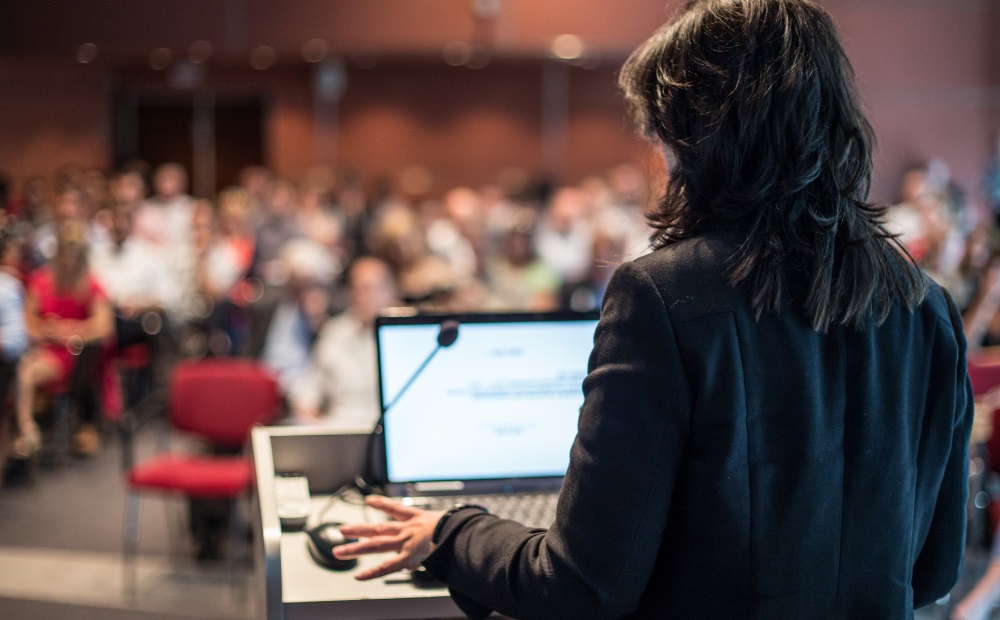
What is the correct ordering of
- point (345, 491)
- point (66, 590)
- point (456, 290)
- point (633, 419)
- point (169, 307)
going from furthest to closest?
point (169, 307)
point (456, 290)
point (66, 590)
point (345, 491)
point (633, 419)

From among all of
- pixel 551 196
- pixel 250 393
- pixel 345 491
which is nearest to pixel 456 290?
pixel 250 393

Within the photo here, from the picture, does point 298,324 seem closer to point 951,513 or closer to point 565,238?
point 565,238

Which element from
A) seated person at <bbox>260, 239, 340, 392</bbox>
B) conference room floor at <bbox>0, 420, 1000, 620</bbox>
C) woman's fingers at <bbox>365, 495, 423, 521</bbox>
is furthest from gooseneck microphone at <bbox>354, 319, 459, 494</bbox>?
seated person at <bbox>260, 239, 340, 392</bbox>

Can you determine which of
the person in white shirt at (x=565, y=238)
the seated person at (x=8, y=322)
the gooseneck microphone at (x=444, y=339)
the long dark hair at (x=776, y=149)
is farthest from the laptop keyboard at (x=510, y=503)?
the person in white shirt at (x=565, y=238)

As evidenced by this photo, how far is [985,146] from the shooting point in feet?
28.3

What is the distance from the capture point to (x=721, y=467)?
869 millimetres

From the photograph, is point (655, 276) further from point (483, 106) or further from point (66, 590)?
point (483, 106)

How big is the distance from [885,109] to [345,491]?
821 centimetres

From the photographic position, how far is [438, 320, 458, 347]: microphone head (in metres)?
1.47

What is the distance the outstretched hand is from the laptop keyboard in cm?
34

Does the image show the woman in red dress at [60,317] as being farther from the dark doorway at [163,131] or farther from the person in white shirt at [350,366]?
the dark doorway at [163,131]

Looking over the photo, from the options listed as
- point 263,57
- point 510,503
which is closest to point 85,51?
point 263,57

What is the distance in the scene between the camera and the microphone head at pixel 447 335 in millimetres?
1475

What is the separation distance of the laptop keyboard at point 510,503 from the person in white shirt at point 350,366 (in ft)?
5.54
